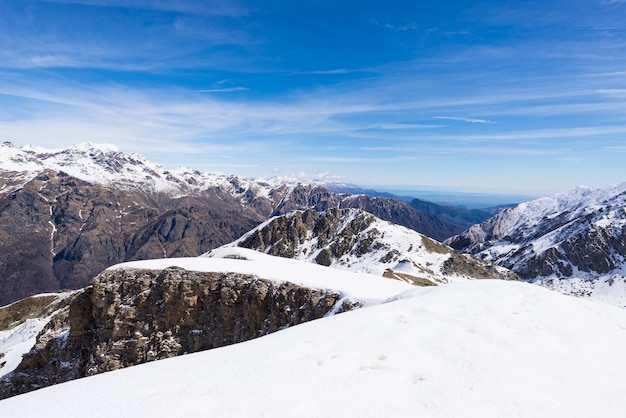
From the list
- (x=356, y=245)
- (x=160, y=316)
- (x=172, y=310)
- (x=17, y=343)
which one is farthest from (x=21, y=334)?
(x=356, y=245)

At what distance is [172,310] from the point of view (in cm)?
2833

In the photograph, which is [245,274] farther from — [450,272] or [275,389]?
[450,272]

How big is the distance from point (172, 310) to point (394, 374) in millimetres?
26026

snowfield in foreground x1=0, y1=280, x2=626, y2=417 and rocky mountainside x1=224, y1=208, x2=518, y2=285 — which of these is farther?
rocky mountainside x1=224, y1=208, x2=518, y2=285

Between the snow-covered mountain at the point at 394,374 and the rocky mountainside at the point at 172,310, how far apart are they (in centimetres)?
1624

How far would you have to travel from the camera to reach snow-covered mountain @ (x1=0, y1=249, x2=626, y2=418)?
231 inches

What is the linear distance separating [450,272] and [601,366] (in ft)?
370

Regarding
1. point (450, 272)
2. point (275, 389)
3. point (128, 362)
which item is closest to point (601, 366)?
point (275, 389)

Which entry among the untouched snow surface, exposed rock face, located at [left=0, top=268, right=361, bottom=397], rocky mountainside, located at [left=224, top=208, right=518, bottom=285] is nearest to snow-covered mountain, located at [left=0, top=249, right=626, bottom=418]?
exposed rock face, located at [left=0, top=268, right=361, bottom=397]

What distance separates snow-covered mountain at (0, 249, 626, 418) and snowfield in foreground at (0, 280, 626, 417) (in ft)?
0.09

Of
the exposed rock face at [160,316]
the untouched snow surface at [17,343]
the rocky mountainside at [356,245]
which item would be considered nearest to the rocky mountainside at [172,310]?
the exposed rock face at [160,316]

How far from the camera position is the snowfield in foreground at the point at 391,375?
585cm

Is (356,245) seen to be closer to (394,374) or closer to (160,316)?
(160,316)

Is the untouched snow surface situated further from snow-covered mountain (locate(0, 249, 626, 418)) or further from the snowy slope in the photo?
snow-covered mountain (locate(0, 249, 626, 418))
